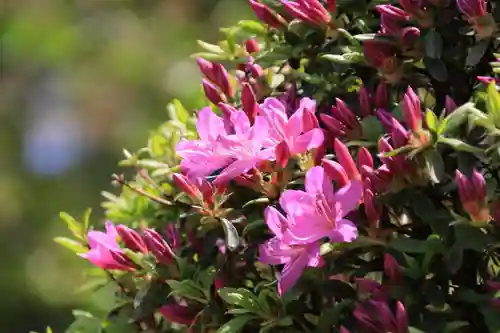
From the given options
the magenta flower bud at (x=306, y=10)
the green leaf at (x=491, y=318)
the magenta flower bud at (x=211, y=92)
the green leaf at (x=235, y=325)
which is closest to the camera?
the green leaf at (x=491, y=318)

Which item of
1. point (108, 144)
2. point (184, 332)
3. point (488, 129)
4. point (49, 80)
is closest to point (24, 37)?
point (49, 80)

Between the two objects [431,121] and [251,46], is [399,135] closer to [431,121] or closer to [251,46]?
[431,121]

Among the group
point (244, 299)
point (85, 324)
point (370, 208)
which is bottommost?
point (85, 324)

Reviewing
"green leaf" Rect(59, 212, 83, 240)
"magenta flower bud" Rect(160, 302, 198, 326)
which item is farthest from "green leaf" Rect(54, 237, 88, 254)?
"magenta flower bud" Rect(160, 302, 198, 326)

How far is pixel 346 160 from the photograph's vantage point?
992mm

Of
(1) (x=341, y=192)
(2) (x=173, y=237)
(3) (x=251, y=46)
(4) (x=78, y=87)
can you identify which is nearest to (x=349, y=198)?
(1) (x=341, y=192)

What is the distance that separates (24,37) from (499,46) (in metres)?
4.08

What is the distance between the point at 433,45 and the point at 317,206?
266 mm

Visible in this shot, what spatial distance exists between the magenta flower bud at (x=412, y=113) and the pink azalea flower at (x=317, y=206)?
9 centimetres

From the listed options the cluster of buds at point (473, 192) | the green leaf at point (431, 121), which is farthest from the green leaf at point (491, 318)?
the green leaf at point (431, 121)

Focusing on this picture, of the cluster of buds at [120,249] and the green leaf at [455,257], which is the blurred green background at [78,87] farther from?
the green leaf at [455,257]

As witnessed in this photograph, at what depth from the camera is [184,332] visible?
122 centimetres

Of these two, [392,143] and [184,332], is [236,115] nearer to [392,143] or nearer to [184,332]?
[392,143]

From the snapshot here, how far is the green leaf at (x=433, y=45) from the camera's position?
3.52 feet
